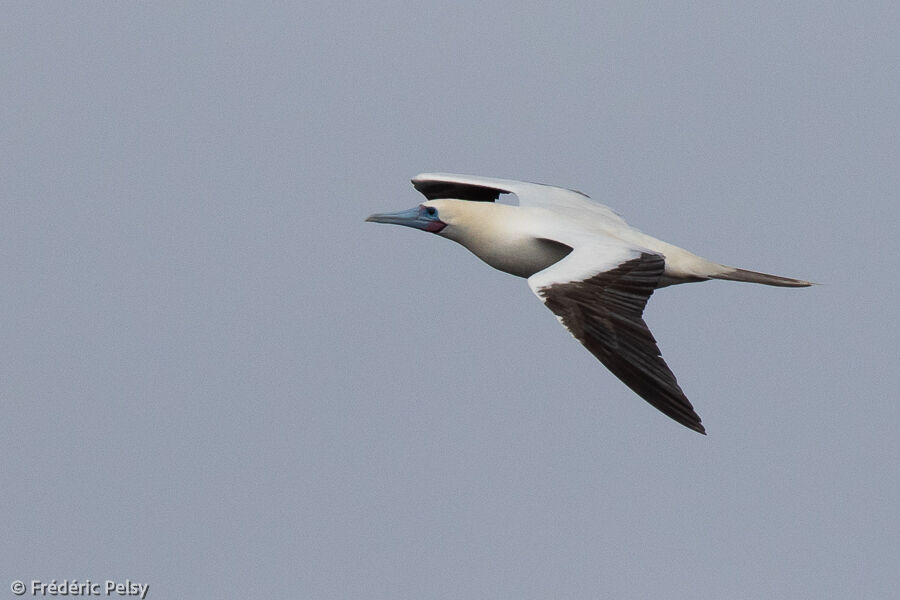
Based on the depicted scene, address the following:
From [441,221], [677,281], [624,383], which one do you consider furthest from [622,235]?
[624,383]

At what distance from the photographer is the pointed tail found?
39.4 feet

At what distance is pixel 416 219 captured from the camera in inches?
488

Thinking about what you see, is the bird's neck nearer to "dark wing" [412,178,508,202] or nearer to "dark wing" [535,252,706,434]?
"dark wing" [412,178,508,202]

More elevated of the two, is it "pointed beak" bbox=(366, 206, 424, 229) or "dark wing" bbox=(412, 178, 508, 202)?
"dark wing" bbox=(412, 178, 508, 202)

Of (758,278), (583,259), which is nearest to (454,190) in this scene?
(758,278)

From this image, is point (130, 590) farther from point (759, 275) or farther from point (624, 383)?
point (759, 275)

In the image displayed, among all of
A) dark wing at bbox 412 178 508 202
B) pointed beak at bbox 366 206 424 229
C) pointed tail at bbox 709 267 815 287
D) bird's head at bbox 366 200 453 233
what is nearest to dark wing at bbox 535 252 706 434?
pointed tail at bbox 709 267 815 287

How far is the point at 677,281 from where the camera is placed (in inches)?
467

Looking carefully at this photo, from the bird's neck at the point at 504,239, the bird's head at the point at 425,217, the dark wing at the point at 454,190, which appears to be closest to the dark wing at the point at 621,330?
the bird's neck at the point at 504,239

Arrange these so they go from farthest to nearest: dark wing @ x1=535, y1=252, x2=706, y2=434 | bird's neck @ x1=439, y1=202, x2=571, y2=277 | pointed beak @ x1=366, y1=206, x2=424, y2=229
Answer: pointed beak @ x1=366, y1=206, x2=424, y2=229 < bird's neck @ x1=439, y1=202, x2=571, y2=277 < dark wing @ x1=535, y1=252, x2=706, y2=434

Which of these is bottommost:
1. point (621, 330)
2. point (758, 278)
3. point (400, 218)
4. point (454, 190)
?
point (621, 330)

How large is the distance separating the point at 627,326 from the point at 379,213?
336 cm

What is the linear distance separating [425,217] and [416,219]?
88 millimetres

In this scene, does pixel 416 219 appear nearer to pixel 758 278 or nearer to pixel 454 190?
pixel 454 190
